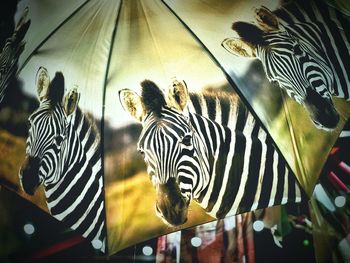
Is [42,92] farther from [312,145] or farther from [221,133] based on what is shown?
[312,145]

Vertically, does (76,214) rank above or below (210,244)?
above

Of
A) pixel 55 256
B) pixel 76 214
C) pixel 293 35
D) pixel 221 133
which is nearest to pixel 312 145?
pixel 221 133

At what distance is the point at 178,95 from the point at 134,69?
1.88 feet

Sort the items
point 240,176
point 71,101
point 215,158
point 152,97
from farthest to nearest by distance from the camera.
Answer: point 71,101, point 152,97, point 215,158, point 240,176

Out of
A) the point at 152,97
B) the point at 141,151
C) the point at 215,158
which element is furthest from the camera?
the point at 152,97

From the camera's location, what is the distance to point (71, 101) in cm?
396

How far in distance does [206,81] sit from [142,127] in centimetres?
83

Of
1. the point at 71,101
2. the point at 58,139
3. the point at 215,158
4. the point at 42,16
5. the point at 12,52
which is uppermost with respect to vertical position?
the point at 42,16

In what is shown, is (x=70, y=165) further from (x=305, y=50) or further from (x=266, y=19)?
(x=305, y=50)

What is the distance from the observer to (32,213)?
11.8ft

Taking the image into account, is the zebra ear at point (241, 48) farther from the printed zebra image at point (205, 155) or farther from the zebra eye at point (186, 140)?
the zebra eye at point (186, 140)

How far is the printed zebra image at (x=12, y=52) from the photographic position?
401cm

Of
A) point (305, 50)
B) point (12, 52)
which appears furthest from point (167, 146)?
point (12, 52)

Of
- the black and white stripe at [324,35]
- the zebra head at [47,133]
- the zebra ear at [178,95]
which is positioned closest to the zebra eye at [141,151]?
the zebra ear at [178,95]
